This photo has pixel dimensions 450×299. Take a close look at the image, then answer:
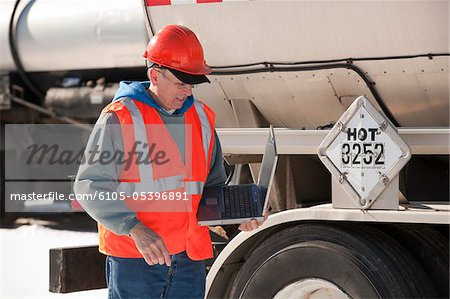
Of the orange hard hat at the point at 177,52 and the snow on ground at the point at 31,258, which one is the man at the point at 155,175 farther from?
the snow on ground at the point at 31,258

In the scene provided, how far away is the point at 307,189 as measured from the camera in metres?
4.81

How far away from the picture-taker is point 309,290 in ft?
13.8

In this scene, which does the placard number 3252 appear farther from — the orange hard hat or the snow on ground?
the snow on ground

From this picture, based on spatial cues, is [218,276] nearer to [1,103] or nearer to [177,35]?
[177,35]

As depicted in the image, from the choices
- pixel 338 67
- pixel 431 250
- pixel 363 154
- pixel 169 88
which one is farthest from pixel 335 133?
pixel 169 88

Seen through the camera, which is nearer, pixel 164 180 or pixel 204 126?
pixel 164 180

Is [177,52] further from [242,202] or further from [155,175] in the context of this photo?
[242,202]

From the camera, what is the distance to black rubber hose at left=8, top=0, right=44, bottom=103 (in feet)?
27.2

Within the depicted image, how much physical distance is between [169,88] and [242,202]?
552mm

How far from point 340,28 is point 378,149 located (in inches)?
22.7

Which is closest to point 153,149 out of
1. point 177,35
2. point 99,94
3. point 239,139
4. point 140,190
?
point 140,190

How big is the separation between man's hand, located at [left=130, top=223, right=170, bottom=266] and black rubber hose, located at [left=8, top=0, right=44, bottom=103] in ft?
18.0

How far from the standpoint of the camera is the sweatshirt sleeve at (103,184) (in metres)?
3.27

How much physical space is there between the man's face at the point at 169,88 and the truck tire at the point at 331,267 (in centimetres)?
103
